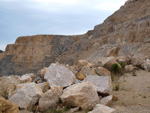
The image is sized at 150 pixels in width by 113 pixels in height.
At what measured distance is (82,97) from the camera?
3414mm

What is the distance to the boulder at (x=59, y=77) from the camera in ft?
14.3

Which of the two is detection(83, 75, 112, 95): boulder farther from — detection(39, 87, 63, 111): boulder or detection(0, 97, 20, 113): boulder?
detection(0, 97, 20, 113): boulder

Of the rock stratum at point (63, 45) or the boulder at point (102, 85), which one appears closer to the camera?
the boulder at point (102, 85)

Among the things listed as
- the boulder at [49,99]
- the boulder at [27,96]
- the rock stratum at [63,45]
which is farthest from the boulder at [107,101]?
the rock stratum at [63,45]

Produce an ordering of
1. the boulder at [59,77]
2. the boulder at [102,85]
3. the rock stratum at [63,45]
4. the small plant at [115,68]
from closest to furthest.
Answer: the boulder at [102,85] → the boulder at [59,77] → the small plant at [115,68] → the rock stratum at [63,45]

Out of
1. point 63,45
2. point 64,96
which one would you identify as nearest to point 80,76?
point 64,96

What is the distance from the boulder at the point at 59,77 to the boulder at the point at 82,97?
2.54 ft

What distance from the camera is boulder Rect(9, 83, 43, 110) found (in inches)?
146

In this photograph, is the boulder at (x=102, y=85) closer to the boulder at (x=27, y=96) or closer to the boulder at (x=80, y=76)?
the boulder at (x=80, y=76)

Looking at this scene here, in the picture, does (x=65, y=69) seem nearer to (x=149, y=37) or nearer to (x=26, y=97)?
(x=26, y=97)

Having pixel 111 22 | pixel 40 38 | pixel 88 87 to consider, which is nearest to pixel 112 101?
pixel 88 87

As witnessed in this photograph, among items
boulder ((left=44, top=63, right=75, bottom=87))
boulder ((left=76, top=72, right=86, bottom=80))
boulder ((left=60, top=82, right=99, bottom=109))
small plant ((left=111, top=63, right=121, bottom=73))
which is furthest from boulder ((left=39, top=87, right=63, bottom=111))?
small plant ((left=111, top=63, right=121, bottom=73))

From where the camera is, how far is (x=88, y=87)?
353cm

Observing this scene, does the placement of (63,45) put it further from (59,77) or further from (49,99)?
(49,99)
